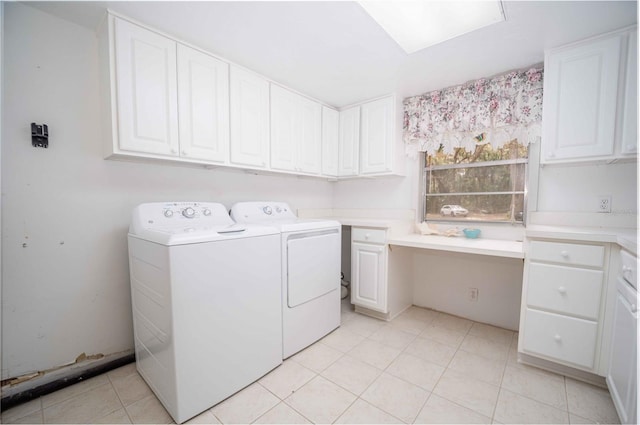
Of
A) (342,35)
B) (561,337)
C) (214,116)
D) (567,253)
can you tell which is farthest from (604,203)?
(214,116)

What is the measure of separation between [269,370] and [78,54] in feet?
7.43

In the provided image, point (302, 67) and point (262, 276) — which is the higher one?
point (302, 67)

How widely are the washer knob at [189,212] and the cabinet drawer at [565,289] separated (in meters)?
2.24

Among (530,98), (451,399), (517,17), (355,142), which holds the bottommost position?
(451,399)

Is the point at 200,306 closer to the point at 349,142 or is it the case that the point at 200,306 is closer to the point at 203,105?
the point at 203,105

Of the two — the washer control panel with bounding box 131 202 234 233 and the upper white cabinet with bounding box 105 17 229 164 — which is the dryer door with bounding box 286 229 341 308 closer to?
the washer control panel with bounding box 131 202 234 233

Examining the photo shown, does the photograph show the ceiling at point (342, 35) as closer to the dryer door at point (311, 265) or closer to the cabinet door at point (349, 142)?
the cabinet door at point (349, 142)

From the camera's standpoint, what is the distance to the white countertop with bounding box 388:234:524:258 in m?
1.78

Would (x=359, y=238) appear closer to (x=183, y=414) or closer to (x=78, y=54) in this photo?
(x=183, y=414)

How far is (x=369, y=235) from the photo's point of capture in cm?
237

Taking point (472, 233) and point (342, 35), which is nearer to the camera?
point (342, 35)

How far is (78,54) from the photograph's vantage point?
156 centimetres

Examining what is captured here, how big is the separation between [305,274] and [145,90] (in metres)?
1.53

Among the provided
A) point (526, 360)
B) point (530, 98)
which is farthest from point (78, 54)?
point (526, 360)
